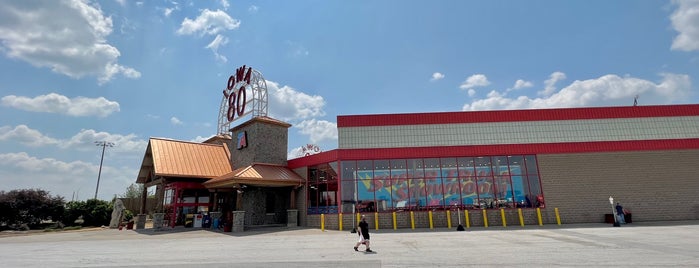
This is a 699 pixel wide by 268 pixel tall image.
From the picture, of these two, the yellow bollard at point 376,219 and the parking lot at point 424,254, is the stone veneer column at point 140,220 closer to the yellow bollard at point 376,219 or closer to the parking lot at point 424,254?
the parking lot at point 424,254

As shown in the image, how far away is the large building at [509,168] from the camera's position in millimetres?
22719

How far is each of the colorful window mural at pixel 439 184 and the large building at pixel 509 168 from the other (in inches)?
2.7

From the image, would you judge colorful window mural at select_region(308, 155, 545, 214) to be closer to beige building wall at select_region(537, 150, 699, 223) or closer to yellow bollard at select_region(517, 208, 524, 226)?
yellow bollard at select_region(517, 208, 524, 226)

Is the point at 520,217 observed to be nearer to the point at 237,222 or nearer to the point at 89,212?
the point at 237,222

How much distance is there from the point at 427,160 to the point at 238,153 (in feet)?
54.4

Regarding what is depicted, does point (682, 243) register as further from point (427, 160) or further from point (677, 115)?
point (677, 115)

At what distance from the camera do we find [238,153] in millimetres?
30375

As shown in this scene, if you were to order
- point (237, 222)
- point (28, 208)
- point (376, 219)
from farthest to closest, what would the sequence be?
point (28, 208) → point (237, 222) → point (376, 219)

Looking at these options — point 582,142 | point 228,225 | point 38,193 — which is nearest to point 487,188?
point 582,142

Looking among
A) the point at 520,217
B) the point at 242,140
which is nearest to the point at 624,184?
the point at 520,217

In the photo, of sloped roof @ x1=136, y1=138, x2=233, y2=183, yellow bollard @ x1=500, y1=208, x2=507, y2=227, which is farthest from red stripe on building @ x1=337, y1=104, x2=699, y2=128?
sloped roof @ x1=136, y1=138, x2=233, y2=183

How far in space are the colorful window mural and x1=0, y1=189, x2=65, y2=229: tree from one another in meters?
34.1

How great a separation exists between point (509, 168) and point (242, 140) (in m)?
21.3

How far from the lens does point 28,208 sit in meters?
36.4
